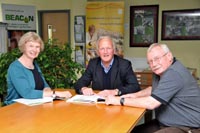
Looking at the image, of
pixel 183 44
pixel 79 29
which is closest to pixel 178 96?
pixel 183 44

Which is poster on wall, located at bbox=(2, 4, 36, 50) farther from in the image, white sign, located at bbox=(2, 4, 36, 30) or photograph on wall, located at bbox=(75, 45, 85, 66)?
photograph on wall, located at bbox=(75, 45, 85, 66)

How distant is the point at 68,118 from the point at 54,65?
1479 mm

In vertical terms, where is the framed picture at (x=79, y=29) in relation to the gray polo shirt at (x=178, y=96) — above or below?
above

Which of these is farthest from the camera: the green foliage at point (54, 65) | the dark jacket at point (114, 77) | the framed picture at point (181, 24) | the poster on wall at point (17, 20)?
the framed picture at point (181, 24)

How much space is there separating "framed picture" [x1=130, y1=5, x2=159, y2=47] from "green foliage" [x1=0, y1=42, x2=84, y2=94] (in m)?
2.28

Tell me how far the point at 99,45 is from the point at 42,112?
96 cm

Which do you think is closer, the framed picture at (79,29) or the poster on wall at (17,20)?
the poster on wall at (17,20)

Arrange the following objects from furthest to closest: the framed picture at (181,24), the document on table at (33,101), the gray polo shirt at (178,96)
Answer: the framed picture at (181,24), the document on table at (33,101), the gray polo shirt at (178,96)

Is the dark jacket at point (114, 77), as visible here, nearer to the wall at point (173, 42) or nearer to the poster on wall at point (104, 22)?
the poster on wall at point (104, 22)

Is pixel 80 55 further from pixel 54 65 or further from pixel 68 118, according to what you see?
pixel 68 118

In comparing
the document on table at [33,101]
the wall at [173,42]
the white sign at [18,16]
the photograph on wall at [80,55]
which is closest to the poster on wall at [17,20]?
the white sign at [18,16]

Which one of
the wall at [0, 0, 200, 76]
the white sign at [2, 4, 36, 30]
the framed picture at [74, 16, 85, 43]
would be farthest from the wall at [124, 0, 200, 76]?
the white sign at [2, 4, 36, 30]

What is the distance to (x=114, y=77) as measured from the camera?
240cm

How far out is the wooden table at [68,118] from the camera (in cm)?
141
